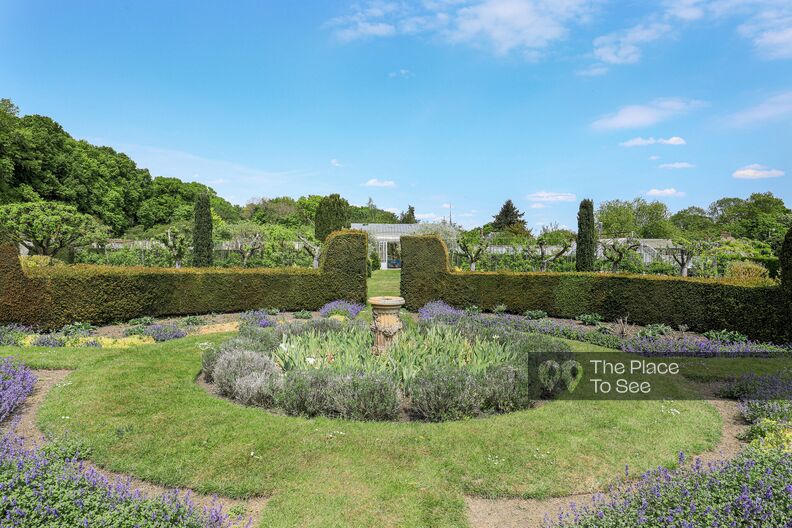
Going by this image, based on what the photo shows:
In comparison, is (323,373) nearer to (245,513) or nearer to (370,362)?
(370,362)

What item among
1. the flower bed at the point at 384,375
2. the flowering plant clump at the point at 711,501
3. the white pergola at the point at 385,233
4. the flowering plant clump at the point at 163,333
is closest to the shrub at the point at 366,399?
the flower bed at the point at 384,375

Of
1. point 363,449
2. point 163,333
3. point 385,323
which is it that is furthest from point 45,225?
point 363,449

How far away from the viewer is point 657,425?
540cm

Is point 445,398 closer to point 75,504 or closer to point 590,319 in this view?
point 75,504

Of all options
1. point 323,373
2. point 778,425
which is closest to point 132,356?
point 323,373

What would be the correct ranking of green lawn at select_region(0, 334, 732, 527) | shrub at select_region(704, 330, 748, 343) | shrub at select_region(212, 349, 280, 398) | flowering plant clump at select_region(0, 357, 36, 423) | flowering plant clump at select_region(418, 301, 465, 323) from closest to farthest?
green lawn at select_region(0, 334, 732, 527)
flowering plant clump at select_region(0, 357, 36, 423)
shrub at select_region(212, 349, 280, 398)
shrub at select_region(704, 330, 748, 343)
flowering plant clump at select_region(418, 301, 465, 323)

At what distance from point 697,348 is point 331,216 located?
3295cm

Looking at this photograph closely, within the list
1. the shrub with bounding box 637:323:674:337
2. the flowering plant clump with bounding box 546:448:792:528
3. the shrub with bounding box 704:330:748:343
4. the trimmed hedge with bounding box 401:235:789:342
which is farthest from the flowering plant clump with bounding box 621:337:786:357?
the flowering plant clump with bounding box 546:448:792:528

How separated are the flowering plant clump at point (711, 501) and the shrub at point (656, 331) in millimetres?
7573

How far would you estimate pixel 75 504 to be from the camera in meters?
3.01

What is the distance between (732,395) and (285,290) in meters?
11.6

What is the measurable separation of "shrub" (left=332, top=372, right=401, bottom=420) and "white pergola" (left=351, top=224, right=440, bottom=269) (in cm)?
2792

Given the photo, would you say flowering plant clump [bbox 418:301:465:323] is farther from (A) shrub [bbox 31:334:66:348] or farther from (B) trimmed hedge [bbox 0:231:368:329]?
(A) shrub [bbox 31:334:66:348]

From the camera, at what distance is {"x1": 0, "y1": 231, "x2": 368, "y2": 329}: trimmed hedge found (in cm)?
1055
